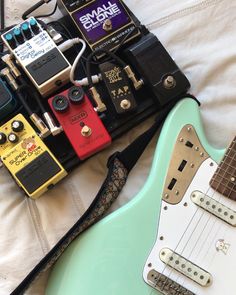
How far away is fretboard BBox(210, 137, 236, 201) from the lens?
41.9 inches

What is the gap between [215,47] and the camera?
1.24 meters

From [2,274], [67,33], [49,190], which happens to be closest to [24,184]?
[49,190]

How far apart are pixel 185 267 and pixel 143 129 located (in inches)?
13.4

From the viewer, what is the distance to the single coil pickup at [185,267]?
3.32 ft

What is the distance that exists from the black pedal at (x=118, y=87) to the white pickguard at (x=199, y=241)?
223mm

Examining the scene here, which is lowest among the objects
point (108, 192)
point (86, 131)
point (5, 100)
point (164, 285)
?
point (164, 285)

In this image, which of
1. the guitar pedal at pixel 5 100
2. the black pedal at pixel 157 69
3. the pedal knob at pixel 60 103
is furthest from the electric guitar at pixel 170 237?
the guitar pedal at pixel 5 100

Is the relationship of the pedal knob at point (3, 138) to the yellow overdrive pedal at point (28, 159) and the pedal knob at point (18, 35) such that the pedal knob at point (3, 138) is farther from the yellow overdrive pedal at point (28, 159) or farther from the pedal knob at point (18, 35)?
the pedal knob at point (18, 35)

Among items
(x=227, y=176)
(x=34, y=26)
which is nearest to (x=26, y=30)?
(x=34, y=26)

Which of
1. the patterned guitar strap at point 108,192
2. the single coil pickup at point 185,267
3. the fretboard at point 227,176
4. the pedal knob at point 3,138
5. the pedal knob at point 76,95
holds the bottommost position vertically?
the single coil pickup at point 185,267

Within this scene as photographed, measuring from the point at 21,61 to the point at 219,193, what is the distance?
512 millimetres

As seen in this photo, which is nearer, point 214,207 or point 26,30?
point 214,207

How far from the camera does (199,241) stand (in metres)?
1.04

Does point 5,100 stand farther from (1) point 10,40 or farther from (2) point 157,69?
(2) point 157,69
